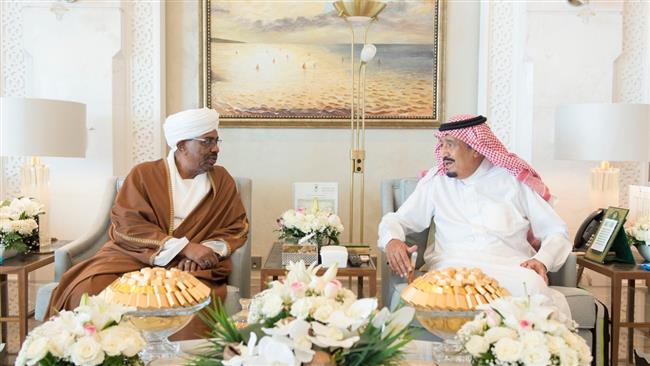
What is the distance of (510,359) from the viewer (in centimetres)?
152

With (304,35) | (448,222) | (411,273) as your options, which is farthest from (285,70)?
(411,273)

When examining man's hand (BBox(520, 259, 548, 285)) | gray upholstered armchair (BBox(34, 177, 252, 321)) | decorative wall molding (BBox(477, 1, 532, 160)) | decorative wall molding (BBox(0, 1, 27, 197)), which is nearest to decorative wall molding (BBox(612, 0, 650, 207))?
decorative wall molding (BBox(477, 1, 532, 160))

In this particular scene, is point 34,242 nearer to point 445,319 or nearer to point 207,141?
point 207,141

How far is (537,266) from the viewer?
3.06m

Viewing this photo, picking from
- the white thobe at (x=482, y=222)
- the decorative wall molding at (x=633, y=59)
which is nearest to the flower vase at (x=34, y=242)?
the white thobe at (x=482, y=222)

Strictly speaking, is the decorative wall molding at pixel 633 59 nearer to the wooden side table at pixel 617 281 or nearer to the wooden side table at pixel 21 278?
the wooden side table at pixel 617 281

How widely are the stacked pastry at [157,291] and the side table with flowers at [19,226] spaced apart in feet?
5.78

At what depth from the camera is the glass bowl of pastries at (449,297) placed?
1971mm

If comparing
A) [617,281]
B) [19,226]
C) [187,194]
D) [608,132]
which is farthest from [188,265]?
[608,132]

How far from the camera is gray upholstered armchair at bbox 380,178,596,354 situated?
3000 mm

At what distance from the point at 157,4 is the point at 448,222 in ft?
8.90

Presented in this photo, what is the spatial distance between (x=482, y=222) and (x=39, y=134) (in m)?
2.74

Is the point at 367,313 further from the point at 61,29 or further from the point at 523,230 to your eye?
the point at 61,29

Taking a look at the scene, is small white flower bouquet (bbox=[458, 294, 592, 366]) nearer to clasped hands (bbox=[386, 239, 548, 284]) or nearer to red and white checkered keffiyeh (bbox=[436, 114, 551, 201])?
clasped hands (bbox=[386, 239, 548, 284])
